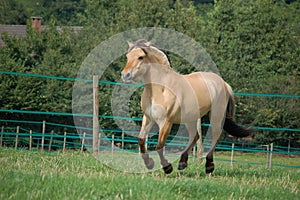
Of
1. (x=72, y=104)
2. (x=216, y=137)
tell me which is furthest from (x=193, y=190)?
(x=72, y=104)

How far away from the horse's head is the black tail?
224cm

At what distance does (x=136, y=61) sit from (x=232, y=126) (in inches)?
106

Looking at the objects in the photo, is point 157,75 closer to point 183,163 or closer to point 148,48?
point 148,48

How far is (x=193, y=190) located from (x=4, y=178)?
2.12m

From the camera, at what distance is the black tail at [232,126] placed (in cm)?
927

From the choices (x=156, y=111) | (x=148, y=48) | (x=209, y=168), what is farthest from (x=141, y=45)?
(x=209, y=168)

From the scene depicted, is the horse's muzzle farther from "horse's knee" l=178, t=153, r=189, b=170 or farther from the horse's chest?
"horse's knee" l=178, t=153, r=189, b=170

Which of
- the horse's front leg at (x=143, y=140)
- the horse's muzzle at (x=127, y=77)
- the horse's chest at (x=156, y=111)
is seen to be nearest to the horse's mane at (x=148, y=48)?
the horse's muzzle at (x=127, y=77)

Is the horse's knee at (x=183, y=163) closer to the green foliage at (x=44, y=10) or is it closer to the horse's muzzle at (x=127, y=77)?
the horse's muzzle at (x=127, y=77)

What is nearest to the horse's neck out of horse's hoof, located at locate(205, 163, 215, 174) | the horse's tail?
horse's hoof, located at locate(205, 163, 215, 174)

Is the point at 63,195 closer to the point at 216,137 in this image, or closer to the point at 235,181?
the point at 235,181

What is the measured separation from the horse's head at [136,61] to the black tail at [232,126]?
2237mm

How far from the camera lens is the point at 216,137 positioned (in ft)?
29.5

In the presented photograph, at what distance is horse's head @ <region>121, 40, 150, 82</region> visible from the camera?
7.29 meters
